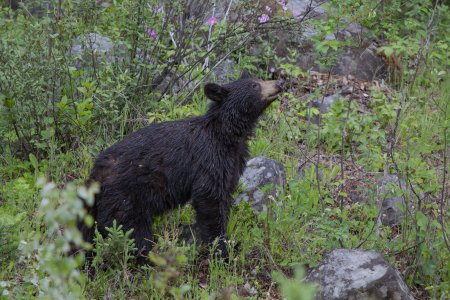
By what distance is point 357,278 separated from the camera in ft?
15.9

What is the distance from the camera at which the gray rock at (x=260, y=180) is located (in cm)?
652

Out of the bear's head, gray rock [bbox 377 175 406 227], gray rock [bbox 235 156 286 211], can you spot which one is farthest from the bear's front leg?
gray rock [bbox 377 175 406 227]

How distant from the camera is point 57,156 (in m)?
6.87

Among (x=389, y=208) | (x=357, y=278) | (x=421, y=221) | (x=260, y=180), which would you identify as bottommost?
(x=389, y=208)

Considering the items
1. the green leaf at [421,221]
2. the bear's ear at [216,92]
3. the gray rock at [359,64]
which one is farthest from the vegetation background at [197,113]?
the bear's ear at [216,92]

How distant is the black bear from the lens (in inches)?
225

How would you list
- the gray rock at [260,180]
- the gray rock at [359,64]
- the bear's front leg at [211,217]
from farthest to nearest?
the gray rock at [359,64] → the gray rock at [260,180] → the bear's front leg at [211,217]

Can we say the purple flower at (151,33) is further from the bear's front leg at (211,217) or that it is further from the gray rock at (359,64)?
the gray rock at (359,64)

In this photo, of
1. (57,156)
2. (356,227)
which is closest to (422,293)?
(356,227)

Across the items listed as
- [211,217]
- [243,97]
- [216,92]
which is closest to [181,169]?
[211,217]

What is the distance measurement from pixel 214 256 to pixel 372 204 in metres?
1.64

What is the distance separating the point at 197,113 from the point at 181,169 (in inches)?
75.4

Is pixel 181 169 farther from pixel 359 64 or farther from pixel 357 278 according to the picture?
pixel 359 64

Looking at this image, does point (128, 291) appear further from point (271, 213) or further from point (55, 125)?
point (55, 125)
